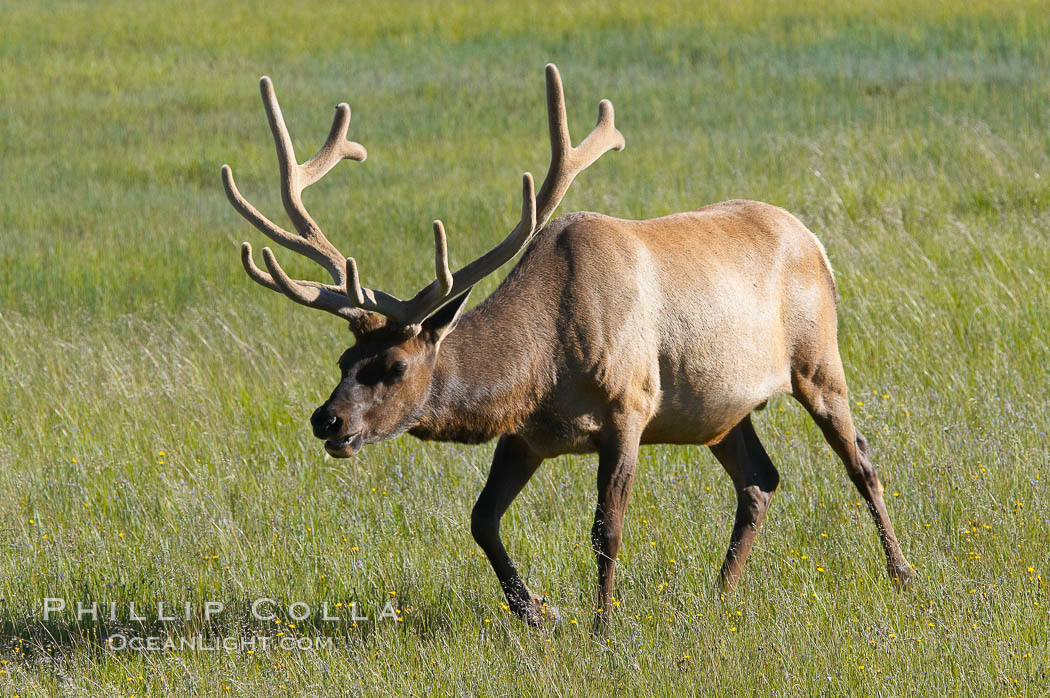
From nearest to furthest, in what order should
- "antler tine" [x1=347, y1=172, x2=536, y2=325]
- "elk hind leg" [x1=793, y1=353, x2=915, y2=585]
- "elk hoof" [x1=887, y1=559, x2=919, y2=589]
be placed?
"antler tine" [x1=347, y1=172, x2=536, y2=325] → "elk hoof" [x1=887, y1=559, x2=919, y2=589] → "elk hind leg" [x1=793, y1=353, x2=915, y2=585]

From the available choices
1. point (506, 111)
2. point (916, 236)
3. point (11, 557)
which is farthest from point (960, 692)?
point (506, 111)

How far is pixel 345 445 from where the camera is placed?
4.23m

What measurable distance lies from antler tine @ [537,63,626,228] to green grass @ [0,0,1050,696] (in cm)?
143

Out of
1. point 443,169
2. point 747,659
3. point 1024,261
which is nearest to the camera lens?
point 747,659

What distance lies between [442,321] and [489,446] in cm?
231

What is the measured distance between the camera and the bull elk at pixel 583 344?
4387 millimetres

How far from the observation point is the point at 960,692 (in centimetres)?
382

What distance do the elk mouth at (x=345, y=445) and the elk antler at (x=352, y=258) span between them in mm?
400

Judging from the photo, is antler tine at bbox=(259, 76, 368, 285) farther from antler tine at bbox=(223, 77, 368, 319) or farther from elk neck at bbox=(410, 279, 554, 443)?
elk neck at bbox=(410, 279, 554, 443)

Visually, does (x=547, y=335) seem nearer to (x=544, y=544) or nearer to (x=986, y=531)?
(x=544, y=544)

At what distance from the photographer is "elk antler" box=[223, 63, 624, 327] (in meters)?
4.29

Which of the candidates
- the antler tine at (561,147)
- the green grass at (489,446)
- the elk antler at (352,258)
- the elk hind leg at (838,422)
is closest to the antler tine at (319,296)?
the elk antler at (352,258)

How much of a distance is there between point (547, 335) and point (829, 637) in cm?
135

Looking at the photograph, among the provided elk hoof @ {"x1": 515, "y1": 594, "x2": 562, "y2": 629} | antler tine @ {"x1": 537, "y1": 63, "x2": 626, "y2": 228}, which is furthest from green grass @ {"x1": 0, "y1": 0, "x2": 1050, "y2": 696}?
antler tine @ {"x1": 537, "y1": 63, "x2": 626, "y2": 228}
